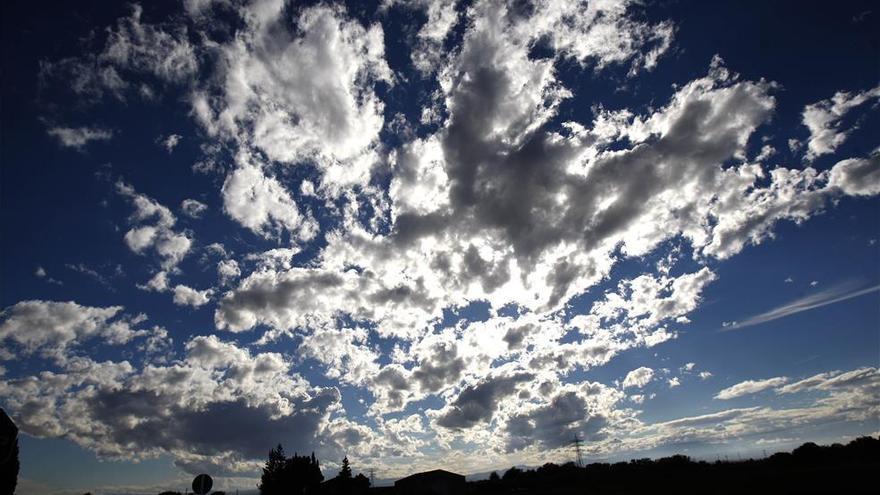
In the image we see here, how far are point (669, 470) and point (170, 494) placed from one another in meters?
116

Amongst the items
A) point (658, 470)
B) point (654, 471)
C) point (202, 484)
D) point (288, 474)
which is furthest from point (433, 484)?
point (658, 470)

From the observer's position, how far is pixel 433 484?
6956cm

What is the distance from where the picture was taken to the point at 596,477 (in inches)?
4210

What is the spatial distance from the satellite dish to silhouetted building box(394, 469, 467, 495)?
202 feet

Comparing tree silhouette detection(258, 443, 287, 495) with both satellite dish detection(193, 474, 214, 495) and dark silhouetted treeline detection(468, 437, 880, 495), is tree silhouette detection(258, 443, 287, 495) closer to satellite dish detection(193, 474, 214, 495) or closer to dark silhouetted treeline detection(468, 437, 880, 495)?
dark silhouetted treeline detection(468, 437, 880, 495)

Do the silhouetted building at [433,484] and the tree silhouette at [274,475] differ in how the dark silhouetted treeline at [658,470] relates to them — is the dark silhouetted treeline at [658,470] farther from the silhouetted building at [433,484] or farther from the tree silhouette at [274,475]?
the tree silhouette at [274,475]

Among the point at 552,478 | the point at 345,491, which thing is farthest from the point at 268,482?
the point at 552,478

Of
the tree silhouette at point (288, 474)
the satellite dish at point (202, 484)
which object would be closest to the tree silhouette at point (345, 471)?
the tree silhouette at point (288, 474)

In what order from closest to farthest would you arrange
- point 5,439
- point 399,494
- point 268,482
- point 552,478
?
1. point 5,439
2. point 399,494
3. point 268,482
4. point 552,478

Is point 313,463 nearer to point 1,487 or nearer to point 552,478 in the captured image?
point 552,478

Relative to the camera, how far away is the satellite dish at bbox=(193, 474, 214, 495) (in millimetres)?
13961

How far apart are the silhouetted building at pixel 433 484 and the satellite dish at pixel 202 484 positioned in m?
61.7

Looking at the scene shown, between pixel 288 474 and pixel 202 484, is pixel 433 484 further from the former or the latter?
pixel 202 484

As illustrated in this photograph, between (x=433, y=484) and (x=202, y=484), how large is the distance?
62947 mm
